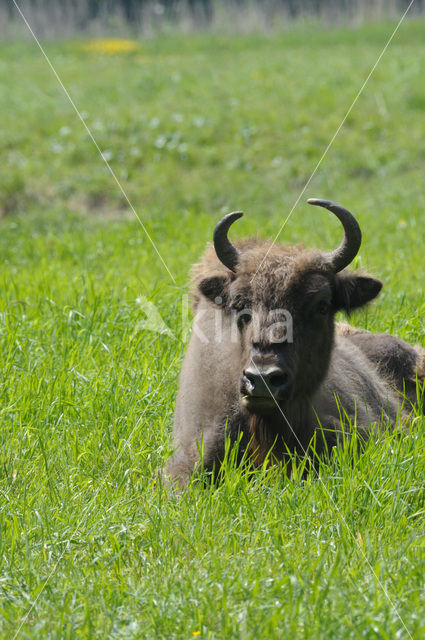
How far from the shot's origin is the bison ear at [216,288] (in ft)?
17.8

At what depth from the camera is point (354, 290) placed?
5.60m

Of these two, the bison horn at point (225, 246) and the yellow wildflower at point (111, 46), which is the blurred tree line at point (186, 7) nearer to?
the yellow wildflower at point (111, 46)

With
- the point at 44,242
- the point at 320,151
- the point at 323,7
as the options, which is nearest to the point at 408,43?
the point at 323,7

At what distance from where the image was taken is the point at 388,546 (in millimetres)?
3939

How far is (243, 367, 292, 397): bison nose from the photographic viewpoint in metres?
4.59

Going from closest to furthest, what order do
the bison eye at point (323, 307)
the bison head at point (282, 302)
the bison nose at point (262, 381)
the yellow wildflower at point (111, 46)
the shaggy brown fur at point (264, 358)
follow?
the bison nose at point (262, 381), the bison head at point (282, 302), the shaggy brown fur at point (264, 358), the bison eye at point (323, 307), the yellow wildflower at point (111, 46)

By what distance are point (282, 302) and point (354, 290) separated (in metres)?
0.78

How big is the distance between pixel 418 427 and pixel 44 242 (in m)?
7.09

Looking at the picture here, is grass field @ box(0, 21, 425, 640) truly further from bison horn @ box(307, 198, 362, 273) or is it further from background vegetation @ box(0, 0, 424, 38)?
background vegetation @ box(0, 0, 424, 38)

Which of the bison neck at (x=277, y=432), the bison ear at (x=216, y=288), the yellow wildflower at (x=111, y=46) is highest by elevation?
the yellow wildflower at (x=111, y=46)

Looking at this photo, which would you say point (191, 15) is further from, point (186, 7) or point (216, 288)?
point (216, 288)

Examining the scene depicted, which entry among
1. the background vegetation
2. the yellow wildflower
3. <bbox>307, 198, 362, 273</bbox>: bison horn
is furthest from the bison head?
the background vegetation

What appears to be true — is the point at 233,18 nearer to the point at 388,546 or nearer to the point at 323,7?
the point at 323,7

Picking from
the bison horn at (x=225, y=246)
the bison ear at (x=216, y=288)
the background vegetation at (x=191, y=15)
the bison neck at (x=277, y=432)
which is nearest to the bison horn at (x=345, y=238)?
the bison horn at (x=225, y=246)
